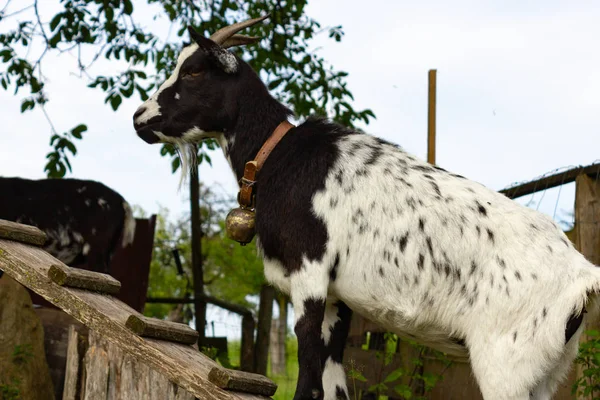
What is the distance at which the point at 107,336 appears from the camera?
4.04 m

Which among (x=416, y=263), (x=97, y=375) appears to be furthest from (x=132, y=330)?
(x=416, y=263)

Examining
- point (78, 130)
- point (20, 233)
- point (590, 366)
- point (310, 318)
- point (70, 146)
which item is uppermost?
point (78, 130)

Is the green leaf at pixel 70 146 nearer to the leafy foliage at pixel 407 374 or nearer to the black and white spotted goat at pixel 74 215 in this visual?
the black and white spotted goat at pixel 74 215

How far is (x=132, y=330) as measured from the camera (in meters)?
3.98

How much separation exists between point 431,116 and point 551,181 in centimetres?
117

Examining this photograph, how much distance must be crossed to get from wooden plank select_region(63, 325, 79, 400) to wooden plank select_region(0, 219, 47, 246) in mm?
564

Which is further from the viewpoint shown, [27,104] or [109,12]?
[27,104]

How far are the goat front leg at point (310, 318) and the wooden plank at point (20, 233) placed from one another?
166 centimetres

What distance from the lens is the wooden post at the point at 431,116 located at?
6707 millimetres

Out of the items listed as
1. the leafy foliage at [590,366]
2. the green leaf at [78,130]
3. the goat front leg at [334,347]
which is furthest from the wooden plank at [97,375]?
the green leaf at [78,130]

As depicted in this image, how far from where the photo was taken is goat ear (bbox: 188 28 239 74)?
4.38 meters

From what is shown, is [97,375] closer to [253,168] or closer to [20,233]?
[20,233]

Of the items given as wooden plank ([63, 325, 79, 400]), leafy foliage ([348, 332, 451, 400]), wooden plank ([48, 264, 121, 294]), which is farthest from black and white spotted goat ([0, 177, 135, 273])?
wooden plank ([48, 264, 121, 294])

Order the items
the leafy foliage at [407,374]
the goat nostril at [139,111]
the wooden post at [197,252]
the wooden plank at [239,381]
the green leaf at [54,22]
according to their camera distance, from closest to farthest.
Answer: the wooden plank at [239,381]
the goat nostril at [139,111]
the leafy foliage at [407,374]
the green leaf at [54,22]
the wooden post at [197,252]
